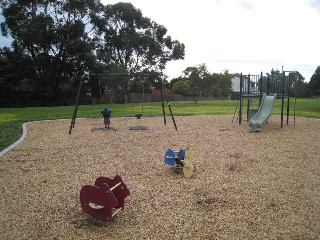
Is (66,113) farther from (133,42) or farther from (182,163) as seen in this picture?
(133,42)

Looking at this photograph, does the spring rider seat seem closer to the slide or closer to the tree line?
the slide

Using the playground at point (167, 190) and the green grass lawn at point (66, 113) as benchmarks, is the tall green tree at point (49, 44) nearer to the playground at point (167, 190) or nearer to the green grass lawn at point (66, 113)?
the green grass lawn at point (66, 113)

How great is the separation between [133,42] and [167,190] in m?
40.4

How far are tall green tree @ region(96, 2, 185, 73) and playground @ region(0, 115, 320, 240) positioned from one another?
115 feet

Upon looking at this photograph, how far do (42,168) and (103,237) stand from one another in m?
3.40

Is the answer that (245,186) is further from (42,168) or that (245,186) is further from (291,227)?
(42,168)

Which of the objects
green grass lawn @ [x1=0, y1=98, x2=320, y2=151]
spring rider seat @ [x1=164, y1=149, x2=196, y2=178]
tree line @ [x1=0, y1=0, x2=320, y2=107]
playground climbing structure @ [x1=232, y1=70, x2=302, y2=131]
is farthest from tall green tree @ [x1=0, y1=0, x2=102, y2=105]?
spring rider seat @ [x1=164, y1=149, x2=196, y2=178]

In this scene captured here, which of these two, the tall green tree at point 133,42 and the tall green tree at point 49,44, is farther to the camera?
the tall green tree at point 133,42

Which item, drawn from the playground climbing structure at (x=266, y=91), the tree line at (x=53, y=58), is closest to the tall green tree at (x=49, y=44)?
→ the tree line at (x=53, y=58)

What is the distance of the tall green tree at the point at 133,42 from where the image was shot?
141 feet

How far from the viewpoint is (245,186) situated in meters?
4.99

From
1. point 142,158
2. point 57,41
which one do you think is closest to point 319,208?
point 142,158

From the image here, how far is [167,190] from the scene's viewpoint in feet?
16.0

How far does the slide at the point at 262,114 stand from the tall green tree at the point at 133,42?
101 ft
